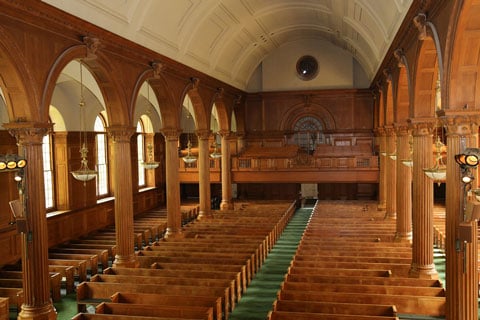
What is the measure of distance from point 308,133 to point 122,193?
16585 millimetres

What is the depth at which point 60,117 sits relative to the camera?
60.6 ft

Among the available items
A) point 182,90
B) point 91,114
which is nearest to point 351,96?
point 182,90

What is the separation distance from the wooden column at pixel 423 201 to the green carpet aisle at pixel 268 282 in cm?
379

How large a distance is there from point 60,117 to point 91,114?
2.05m

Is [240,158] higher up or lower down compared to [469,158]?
lower down

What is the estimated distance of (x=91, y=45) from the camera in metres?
11.3

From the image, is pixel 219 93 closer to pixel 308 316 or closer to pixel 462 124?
pixel 462 124

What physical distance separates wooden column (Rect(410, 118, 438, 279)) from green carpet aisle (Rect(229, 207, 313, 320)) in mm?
3793

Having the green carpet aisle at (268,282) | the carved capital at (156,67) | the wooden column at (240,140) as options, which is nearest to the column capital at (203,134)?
the green carpet aisle at (268,282)

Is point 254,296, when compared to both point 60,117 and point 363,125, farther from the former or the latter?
point 363,125

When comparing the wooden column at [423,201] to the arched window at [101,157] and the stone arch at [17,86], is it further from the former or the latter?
the arched window at [101,157]

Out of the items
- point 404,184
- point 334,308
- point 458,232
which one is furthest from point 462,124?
point 404,184

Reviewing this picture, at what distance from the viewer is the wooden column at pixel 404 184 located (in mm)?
14383

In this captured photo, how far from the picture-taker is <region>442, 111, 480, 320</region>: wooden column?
25.9 feet
